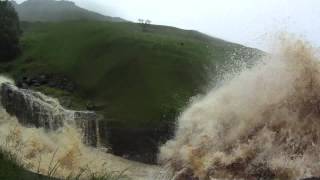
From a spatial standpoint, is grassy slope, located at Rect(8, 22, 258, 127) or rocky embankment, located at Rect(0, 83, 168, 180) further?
grassy slope, located at Rect(8, 22, 258, 127)

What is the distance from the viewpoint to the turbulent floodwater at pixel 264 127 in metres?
22.3

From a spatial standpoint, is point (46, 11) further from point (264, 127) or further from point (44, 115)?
point (264, 127)

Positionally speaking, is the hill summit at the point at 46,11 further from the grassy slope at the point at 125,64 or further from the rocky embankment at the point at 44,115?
the rocky embankment at the point at 44,115

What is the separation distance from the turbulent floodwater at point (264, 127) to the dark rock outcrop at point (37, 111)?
2393 centimetres

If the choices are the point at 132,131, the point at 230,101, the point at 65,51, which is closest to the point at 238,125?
the point at 230,101

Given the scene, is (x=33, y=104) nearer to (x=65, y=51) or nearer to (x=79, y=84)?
(x=79, y=84)

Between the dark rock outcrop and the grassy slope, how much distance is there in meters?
3.60

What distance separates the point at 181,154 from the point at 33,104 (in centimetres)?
2586

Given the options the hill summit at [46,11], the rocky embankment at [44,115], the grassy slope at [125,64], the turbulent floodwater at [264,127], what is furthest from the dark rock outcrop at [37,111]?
the hill summit at [46,11]

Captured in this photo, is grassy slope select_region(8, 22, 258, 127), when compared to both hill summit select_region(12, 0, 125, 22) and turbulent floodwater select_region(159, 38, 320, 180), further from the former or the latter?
turbulent floodwater select_region(159, 38, 320, 180)

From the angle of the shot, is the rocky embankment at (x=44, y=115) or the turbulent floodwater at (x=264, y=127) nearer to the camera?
the turbulent floodwater at (x=264, y=127)

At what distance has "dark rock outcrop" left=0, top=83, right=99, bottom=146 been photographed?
4862 cm

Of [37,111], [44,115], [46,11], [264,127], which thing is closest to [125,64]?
[44,115]

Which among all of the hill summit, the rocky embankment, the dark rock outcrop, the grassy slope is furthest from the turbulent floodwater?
the hill summit
